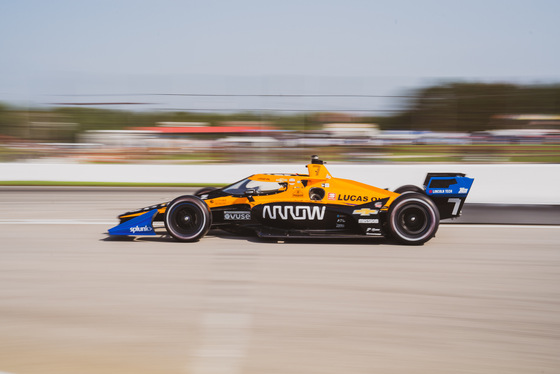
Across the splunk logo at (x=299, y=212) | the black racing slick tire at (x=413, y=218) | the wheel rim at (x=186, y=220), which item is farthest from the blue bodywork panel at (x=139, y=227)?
the black racing slick tire at (x=413, y=218)

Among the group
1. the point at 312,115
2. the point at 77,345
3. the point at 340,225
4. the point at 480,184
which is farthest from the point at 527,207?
the point at 77,345

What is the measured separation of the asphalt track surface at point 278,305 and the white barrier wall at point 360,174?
447cm

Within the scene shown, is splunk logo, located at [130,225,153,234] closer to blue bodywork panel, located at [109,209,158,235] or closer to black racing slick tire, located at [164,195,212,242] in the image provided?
blue bodywork panel, located at [109,209,158,235]

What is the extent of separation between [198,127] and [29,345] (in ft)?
39.1

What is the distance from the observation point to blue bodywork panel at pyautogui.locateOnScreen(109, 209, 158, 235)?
22.1 ft

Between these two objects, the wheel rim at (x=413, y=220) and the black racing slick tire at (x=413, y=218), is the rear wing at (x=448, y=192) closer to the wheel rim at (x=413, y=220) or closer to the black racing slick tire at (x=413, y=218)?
the black racing slick tire at (x=413, y=218)

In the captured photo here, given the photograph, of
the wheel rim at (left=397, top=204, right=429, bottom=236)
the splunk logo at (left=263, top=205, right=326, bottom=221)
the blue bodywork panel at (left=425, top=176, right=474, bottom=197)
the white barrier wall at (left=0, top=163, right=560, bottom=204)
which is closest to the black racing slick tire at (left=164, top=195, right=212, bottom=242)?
the splunk logo at (left=263, top=205, right=326, bottom=221)

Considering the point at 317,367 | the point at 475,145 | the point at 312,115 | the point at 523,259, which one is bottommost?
the point at 317,367

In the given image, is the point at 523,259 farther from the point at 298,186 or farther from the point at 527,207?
the point at 527,207

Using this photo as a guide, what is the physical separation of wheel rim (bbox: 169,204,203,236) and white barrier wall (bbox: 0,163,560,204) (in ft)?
22.4

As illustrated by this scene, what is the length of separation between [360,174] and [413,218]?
655cm

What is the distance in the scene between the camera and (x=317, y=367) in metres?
3.20

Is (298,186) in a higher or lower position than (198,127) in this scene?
lower

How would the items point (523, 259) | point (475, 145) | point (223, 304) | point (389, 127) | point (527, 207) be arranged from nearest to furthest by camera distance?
point (223, 304) < point (523, 259) < point (527, 207) < point (475, 145) < point (389, 127)
